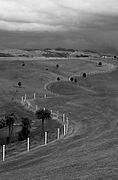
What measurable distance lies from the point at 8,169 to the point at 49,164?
9.51 feet

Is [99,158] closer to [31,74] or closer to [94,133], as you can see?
[94,133]

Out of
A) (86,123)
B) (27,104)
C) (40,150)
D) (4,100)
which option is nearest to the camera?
(40,150)

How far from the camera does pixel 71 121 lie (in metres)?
49.5

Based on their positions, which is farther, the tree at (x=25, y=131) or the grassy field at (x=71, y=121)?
the tree at (x=25, y=131)

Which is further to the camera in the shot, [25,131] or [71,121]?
[71,121]

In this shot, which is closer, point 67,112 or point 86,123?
point 86,123

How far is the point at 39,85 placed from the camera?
3937 inches

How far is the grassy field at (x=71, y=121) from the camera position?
66.9 feet

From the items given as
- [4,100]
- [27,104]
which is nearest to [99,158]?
[27,104]

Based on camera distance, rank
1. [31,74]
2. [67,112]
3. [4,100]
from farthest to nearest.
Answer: [31,74]
[4,100]
[67,112]

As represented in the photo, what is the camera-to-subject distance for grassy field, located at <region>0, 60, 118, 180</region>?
66.9 feet

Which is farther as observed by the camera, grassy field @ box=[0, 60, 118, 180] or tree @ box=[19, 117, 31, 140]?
tree @ box=[19, 117, 31, 140]

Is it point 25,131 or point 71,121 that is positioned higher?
point 25,131

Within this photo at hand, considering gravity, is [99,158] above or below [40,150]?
above
